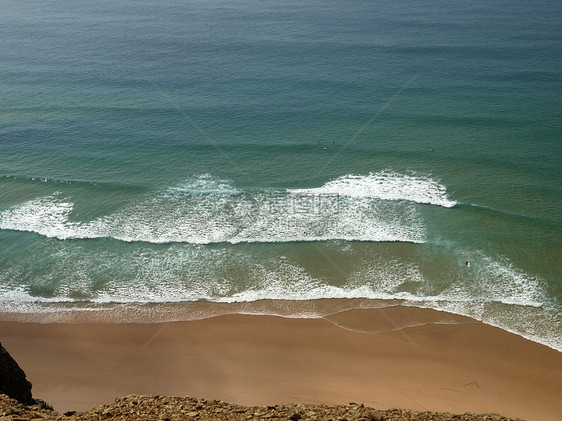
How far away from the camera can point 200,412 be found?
49.8ft

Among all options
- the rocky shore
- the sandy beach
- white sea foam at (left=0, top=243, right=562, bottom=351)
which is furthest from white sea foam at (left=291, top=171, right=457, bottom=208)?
the rocky shore

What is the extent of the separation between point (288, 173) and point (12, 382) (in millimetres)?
27737

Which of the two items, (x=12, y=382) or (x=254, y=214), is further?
(x=254, y=214)

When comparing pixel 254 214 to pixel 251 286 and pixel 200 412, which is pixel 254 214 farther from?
pixel 200 412

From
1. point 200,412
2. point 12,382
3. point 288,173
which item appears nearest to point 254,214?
point 288,173

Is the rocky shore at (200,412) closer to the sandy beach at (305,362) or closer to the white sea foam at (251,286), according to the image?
the sandy beach at (305,362)

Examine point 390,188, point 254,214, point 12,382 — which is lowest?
point 254,214

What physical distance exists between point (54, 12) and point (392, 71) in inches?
2896

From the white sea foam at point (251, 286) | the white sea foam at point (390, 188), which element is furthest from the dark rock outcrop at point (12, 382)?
the white sea foam at point (390, 188)

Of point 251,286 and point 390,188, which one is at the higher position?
point 390,188

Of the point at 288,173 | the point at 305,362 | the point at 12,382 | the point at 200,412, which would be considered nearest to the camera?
the point at 200,412

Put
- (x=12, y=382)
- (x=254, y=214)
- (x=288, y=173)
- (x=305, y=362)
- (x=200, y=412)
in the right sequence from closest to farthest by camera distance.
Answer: (x=200, y=412), (x=12, y=382), (x=305, y=362), (x=254, y=214), (x=288, y=173)

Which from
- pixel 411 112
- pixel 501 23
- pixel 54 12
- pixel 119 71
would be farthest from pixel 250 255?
pixel 54 12

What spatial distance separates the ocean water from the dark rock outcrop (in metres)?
10.8
